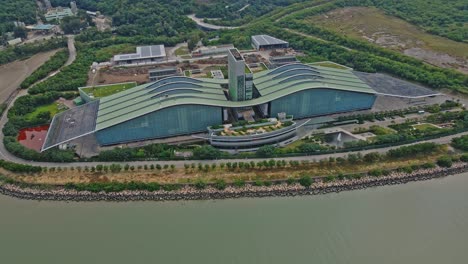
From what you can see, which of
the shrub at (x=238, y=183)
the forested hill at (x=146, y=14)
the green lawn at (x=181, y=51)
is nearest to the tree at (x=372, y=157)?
the shrub at (x=238, y=183)

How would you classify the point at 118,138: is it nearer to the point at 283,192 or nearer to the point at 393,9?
the point at 283,192

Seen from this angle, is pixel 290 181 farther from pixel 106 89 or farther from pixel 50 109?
pixel 50 109

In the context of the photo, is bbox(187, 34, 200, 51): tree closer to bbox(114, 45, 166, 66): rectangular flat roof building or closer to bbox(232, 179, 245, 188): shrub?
bbox(114, 45, 166, 66): rectangular flat roof building

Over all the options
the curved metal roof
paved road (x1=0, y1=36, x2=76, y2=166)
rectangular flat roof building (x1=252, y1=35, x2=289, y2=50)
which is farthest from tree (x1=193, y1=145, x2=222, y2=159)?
rectangular flat roof building (x1=252, y1=35, x2=289, y2=50)

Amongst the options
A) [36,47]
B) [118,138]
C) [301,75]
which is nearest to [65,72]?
[36,47]

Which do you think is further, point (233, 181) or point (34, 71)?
point (34, 71)
